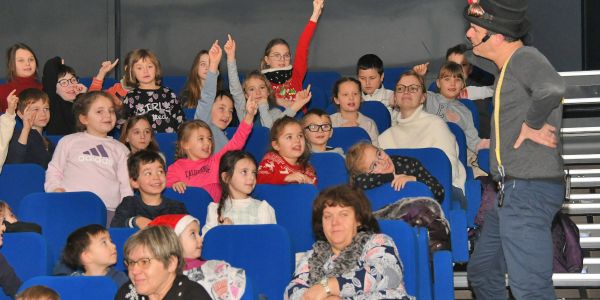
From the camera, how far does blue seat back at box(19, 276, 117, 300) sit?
404 cm

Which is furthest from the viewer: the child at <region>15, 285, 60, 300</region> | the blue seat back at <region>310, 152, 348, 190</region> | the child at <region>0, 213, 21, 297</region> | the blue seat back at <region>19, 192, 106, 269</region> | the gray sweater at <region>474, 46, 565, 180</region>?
the blue seat back at <region>310, 152, 348, 190</region>

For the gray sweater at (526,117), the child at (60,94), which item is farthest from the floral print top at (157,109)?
the gray sweater at (526,117)

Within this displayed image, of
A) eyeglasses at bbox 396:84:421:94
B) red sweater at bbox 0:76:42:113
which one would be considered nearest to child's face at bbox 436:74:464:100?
eyeglasses at bbox 396:84:421:94

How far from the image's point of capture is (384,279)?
4379 mm

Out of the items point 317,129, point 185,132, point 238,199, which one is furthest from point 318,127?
point 238,199

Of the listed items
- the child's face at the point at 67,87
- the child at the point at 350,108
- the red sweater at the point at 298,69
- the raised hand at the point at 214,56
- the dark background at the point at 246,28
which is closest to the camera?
the raised hand at the point at 214,56

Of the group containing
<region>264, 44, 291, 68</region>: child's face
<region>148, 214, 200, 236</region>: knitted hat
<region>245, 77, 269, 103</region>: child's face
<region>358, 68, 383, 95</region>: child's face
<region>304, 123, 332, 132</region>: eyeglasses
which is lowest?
<region>148, 214, 200, 236</region>: knitted hat

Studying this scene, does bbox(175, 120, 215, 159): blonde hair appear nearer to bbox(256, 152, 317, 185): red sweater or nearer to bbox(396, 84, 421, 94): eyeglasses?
bbox(256, 152, 317, 185): red sweater

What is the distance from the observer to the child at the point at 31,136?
646cm

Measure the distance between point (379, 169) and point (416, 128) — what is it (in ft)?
3.63

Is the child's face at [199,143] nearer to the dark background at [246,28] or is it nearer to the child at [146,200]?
the child at [146,200]

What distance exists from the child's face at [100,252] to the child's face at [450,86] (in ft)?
11.4

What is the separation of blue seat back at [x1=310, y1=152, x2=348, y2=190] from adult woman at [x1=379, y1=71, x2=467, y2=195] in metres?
0.76

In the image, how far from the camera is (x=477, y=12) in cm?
439
